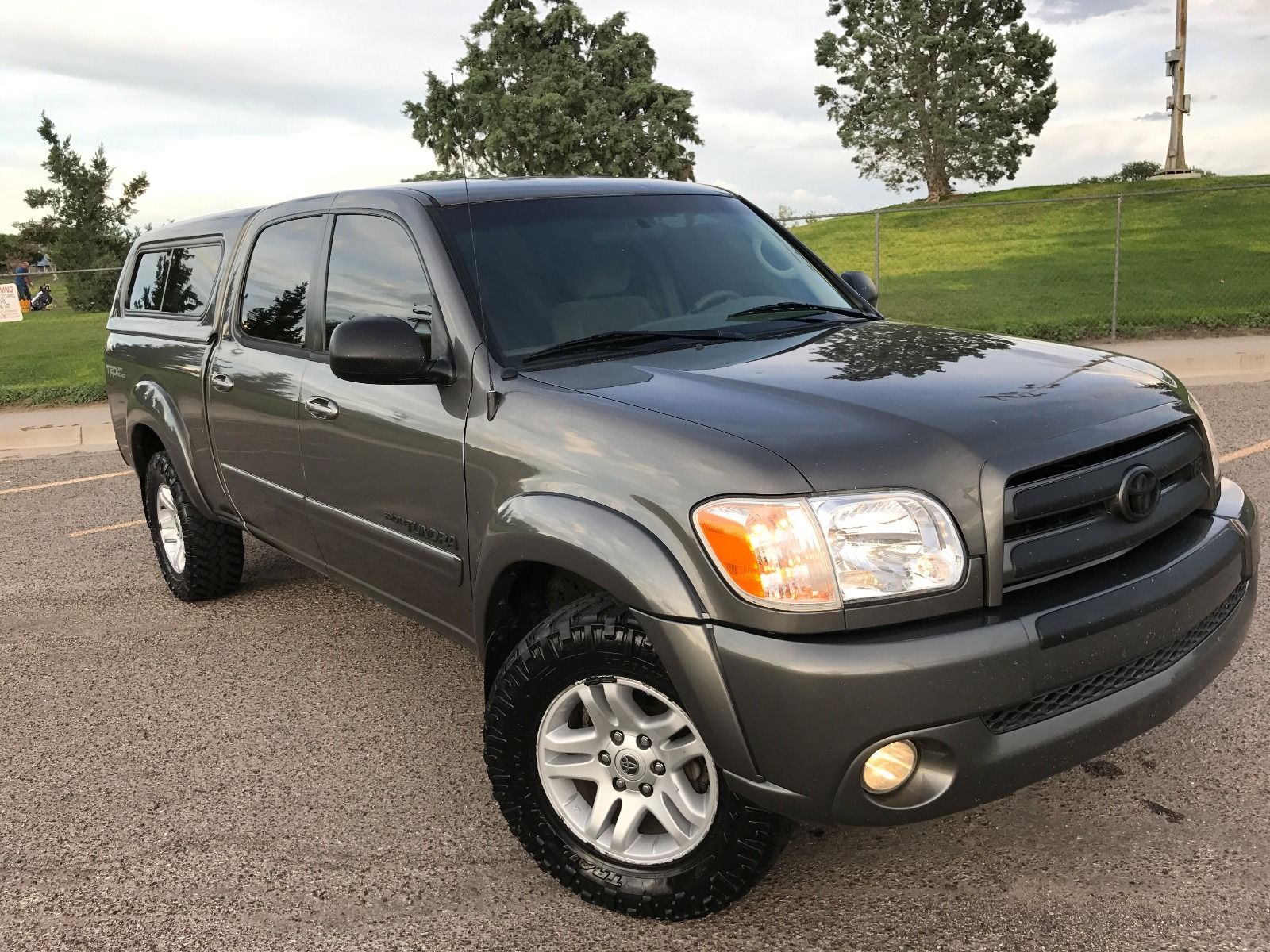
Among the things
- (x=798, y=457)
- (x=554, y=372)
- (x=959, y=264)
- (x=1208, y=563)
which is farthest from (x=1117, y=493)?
(x=959, y=264)

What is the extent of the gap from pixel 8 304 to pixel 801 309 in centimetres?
1376

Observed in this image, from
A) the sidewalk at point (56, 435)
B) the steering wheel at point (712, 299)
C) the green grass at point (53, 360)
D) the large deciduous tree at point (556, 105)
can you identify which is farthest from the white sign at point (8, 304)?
the large deciduous tree at point (556, 105)

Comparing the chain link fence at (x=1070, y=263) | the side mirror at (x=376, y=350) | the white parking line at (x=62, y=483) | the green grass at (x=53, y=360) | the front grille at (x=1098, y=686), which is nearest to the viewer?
the front grille at (x=1098, y=686)

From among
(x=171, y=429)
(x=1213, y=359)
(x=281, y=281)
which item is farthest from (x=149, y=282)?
(x=1213, y=359)

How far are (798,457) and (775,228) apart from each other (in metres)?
2.19

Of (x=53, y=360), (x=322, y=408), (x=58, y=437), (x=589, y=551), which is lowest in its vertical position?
(x=58, y=437)

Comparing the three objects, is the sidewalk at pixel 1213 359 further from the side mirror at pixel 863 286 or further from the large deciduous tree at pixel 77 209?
the large deciduous tree at pixel 77 209

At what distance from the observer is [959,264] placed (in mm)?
29188

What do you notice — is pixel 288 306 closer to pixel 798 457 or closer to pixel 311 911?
pixel 311 911

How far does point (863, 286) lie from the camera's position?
449 cm

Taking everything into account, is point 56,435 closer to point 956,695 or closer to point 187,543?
point 187,543

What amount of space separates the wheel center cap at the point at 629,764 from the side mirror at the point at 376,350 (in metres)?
1.21

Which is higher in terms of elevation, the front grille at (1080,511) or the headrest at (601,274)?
the headrest at (601,274)

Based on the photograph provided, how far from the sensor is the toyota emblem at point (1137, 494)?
2.59 meters
